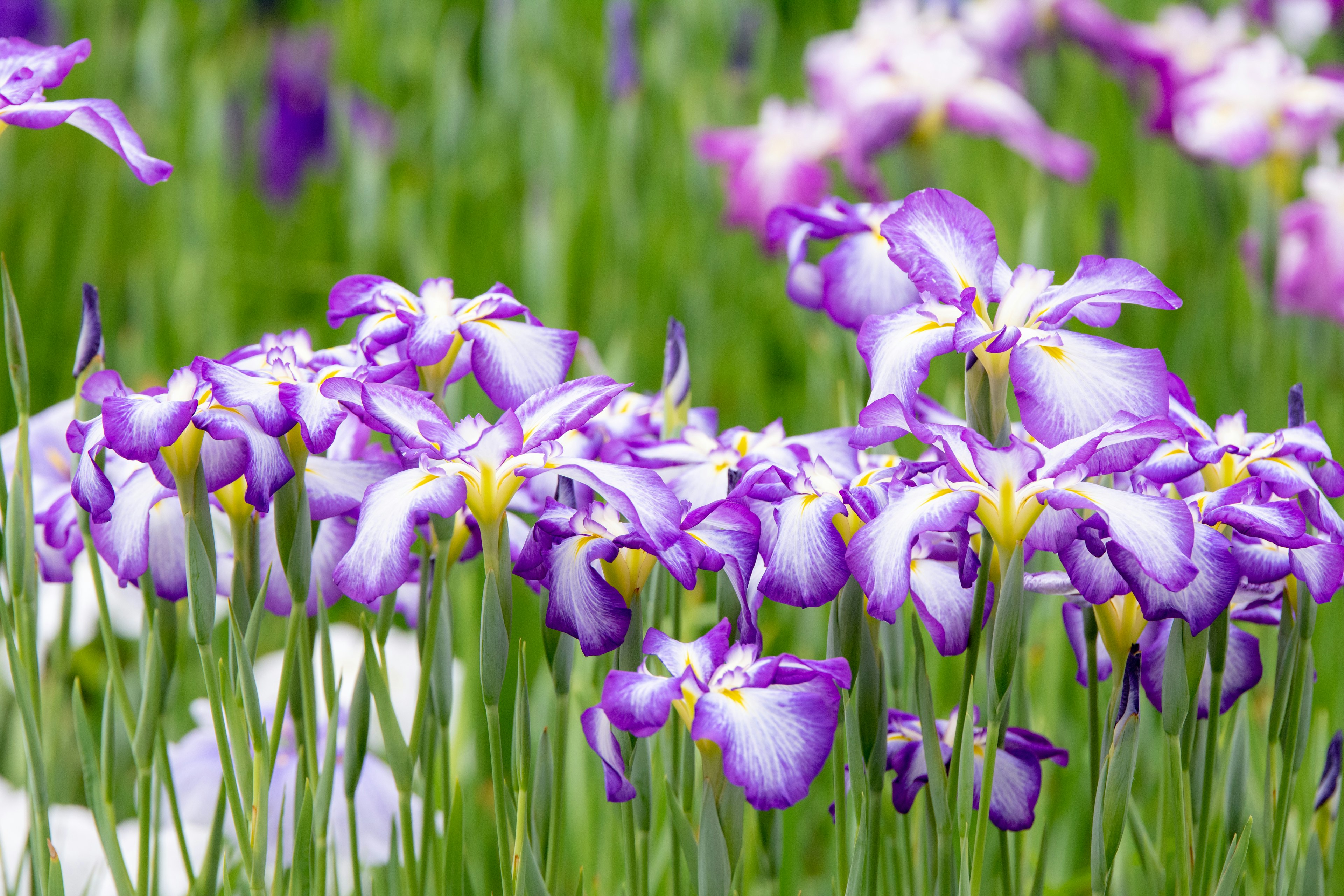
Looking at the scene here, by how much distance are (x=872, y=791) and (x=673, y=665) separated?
0.39 ft

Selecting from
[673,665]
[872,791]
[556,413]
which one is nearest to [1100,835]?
[872,791]

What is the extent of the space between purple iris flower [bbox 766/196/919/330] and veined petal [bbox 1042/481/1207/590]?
0.25 metres

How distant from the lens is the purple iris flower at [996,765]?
627 mm

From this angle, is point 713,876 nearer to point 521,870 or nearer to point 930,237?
point 521,870

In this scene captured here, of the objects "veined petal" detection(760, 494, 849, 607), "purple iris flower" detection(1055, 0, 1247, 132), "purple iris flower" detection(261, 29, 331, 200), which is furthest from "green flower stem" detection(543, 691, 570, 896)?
"purple iris flower" detection(261, 29, 331, 200)

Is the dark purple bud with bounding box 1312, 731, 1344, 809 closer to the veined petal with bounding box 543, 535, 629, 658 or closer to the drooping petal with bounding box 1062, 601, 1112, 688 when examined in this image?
the drooping petal with bounding box 1062, 601, 1112, 688

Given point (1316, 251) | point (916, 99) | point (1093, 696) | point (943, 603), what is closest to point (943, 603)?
point (943, 603)

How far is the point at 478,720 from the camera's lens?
123 centimetres

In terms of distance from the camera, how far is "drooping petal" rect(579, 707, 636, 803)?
562 millimetres

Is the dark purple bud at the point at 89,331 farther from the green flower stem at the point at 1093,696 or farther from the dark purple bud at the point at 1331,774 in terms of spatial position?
the dark purple bud at the point at 1331,774

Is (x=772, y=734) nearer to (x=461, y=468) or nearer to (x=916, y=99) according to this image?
(x=461, y=468)

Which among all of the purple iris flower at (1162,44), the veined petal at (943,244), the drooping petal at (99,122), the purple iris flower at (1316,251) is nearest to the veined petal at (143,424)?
the drooping petal at (99,122)

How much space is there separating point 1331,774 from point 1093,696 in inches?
7.7

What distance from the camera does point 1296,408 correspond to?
68 cm
